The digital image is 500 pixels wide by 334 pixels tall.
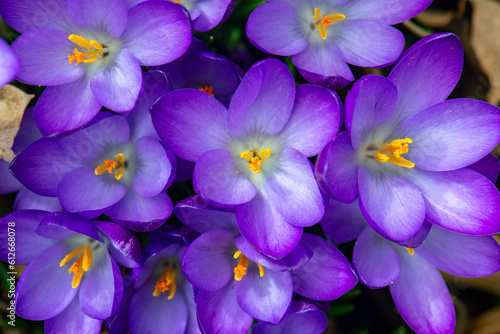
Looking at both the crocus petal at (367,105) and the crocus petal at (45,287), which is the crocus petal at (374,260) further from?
the crocus petal at (45,287)

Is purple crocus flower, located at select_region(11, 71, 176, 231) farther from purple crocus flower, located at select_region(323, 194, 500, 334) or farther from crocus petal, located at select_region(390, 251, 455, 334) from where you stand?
crocus petal, located at select_region(390, 251, 455, 334)

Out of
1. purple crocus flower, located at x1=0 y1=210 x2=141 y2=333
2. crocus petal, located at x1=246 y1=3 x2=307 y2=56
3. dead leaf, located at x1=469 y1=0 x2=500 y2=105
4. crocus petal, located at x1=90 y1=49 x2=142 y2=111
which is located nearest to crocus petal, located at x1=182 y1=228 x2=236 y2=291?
purple crocus flower, located at x1=0 y1=210 x2=141 y2=333

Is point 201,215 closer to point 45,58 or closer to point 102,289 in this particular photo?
point 102,289

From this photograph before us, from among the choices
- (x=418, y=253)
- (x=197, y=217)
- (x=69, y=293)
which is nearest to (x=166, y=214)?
(x=197, y=217)

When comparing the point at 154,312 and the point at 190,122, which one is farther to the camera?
the point at 154,312

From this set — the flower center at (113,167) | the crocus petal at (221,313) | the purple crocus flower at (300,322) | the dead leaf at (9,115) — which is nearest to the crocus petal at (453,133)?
the purple crocus flower at (300,322)

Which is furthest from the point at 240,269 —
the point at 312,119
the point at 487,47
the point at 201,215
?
the point at 487,47
